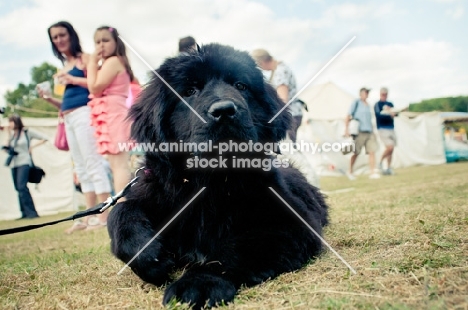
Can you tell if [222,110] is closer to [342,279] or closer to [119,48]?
[342,279]

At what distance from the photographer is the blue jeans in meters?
8.59

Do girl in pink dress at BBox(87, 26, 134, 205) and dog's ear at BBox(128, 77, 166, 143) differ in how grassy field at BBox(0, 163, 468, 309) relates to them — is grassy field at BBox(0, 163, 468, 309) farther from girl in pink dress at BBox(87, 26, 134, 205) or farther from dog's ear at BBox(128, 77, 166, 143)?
girl in pink dress at BBox(87, 26, 134, 205)

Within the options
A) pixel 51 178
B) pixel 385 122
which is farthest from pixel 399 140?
pixel 51 178

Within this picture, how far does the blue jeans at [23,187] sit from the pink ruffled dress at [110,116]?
4.90 metres

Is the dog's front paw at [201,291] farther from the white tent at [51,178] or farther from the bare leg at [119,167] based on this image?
the white tent at [51,178]

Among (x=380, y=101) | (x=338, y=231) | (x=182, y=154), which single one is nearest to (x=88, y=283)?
(x=182, y=154)

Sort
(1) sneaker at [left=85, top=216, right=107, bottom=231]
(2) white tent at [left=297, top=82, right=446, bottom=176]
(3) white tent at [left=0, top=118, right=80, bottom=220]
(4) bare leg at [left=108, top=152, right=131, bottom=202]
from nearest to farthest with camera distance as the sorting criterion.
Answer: (4) bare leg at [left=108, top=152, right=131, bottom=202] → (1) sneaker at [left=85, top=216, right=107, bottom=231] → (3) white tent at [left=0, top=118, right=80, bottom=220] → (2) white tent at [left=297, top=82, right=446, bottom=176]

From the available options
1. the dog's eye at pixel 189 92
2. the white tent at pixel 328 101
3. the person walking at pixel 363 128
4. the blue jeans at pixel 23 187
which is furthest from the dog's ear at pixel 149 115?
the white tent at pixel 328 101

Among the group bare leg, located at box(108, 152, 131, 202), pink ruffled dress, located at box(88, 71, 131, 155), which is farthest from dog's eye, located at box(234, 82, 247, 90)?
bare leg, located at box(108, 152, 131, 202)

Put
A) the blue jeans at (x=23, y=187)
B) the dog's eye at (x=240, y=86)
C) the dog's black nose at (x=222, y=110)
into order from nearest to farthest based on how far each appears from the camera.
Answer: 1. the dog's black nose at (x=222, y=110)
2. the dog's eye at (x=240, y=86)
3. the blue jeans at (x=23, y=187)

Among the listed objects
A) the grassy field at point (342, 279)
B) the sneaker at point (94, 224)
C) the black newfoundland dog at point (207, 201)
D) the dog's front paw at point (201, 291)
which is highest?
the black newfoundland dog at point (207, 201)

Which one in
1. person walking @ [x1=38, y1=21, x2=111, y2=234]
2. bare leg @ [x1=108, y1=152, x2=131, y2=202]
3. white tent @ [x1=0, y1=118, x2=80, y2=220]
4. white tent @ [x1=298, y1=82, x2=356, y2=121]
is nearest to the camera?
bare leg @ [x1=108, y1=152, x2=131, y2=202]

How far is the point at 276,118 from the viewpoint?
2.88 meters

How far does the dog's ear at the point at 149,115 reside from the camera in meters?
2.60
